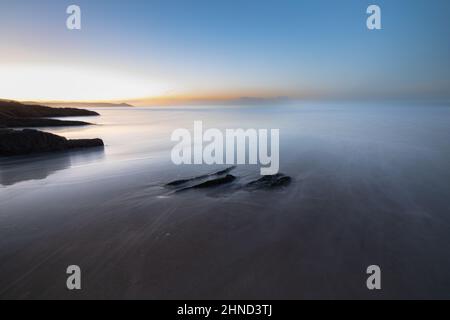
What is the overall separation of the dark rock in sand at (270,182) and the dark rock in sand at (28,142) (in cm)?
1238

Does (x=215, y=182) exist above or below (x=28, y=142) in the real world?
below

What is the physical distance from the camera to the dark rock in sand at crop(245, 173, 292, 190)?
29.1ft

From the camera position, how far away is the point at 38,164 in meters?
12.0

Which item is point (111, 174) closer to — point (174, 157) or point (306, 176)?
point (174, 157)

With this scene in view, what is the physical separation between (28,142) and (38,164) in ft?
10.3

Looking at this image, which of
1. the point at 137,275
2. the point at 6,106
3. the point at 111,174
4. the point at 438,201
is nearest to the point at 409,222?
the point at 438,201

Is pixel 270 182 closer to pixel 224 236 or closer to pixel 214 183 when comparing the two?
pixel 214 183

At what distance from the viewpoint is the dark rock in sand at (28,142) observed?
43.9 ft

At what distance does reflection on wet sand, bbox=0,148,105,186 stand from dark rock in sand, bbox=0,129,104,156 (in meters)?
0.82

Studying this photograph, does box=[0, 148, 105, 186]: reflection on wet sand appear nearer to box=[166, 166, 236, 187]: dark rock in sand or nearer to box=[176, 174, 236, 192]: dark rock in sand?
box=[166, 166, 236, 187]: dark rock in sand

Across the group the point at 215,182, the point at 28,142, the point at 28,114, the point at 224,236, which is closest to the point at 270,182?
the point at 215,182

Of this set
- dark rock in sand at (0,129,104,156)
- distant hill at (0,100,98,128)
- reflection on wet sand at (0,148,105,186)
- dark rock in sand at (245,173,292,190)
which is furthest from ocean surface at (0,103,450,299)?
distant hill at (0,100,98,128)

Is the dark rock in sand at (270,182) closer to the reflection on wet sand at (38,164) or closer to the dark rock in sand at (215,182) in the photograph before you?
the dark rock in sand at (215,182)

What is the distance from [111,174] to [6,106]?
42962mm
